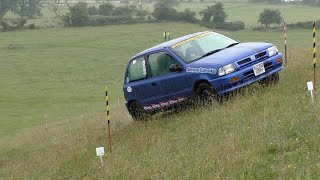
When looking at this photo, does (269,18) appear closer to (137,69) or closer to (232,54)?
(137,69)

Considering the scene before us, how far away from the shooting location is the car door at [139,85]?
1109 cm

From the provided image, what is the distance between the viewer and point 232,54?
9.92 meters

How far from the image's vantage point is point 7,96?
42219 mm

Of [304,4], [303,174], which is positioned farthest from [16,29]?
[303,174]

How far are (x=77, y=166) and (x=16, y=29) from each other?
10149 cm

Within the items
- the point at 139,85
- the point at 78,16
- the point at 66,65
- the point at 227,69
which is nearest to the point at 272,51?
the point at 227,69

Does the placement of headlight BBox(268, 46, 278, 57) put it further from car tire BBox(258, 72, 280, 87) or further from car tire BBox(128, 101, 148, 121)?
car tire BBox(128, 101, 148, 121)

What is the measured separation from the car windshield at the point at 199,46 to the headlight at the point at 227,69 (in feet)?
3.22

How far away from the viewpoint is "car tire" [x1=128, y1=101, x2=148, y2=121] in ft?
37.5

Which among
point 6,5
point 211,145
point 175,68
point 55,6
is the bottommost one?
point 211,145

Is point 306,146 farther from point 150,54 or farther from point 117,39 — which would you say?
point 117,39

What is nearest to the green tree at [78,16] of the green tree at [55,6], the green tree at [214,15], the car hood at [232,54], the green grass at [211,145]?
the green tree at [214,15]

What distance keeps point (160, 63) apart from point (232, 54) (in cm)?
178

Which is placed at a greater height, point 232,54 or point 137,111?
point 232,54
